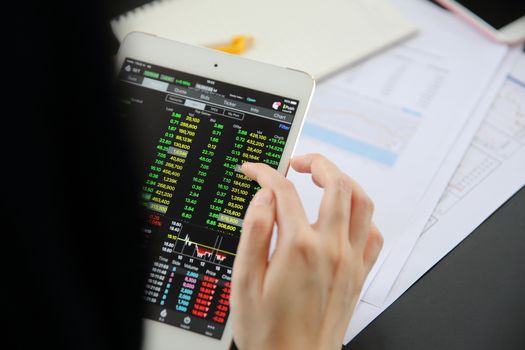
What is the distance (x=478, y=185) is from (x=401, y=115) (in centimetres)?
14

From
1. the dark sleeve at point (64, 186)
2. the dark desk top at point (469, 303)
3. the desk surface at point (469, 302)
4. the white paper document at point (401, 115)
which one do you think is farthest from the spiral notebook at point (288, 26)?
the dark sleeve at point (64, 186)

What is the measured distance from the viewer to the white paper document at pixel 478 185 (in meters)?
0.60

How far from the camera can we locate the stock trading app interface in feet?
1.72

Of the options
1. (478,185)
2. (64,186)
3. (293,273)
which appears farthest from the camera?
(478,185)

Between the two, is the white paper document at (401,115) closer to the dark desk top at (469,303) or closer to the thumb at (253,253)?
the dark desk top at (469,303)

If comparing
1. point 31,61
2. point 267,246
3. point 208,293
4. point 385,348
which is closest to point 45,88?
point 31,61

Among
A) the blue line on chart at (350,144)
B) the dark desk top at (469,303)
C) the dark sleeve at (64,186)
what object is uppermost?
the dark sleeve at (64,186)

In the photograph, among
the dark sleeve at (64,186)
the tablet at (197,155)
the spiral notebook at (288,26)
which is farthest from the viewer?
the spiral notebook at (288,26)

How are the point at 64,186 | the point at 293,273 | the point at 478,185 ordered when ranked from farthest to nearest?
the point at 478,185, the point at 293,273, the point at 64,186

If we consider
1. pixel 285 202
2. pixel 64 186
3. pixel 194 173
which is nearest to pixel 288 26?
pixel 194 173

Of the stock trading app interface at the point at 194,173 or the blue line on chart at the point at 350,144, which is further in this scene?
the blue line on chart at the point at 350,144

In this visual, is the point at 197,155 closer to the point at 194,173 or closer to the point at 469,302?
the point at 194,173

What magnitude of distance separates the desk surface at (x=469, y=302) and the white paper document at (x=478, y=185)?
0.01 metres

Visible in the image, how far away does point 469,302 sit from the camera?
0.59 m
